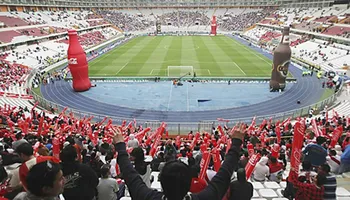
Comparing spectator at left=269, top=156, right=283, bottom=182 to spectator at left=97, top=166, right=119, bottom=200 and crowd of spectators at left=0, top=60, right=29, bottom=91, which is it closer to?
spectator at left=97, top=166, right=119, bottom=200

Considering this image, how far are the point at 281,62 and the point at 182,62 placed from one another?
57.7ft

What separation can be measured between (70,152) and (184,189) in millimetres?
2181

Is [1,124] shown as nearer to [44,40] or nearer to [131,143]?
[131,143]

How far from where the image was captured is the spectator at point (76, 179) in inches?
142

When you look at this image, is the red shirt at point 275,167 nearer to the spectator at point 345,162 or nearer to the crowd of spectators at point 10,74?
the spectator at point 345,162

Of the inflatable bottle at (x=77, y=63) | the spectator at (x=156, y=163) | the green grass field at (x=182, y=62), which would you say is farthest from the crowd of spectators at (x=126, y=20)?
the spectator at (x=156, y=163)

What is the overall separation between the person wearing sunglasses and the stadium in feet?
0.04

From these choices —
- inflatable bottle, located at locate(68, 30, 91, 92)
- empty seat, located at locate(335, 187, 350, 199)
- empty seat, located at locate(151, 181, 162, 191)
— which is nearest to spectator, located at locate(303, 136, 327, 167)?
empty seat, located at locate(335, 187, 350, 199)

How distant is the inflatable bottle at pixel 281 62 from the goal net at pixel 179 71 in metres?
10.9

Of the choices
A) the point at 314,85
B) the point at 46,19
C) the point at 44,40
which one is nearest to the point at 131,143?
the point at 314,85

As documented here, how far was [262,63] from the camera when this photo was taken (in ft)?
128

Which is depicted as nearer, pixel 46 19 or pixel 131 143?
pixel 131 143

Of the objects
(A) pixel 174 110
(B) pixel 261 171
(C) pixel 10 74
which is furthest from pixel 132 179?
(C) pixel 10 74

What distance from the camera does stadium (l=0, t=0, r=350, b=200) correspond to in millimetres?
3791
